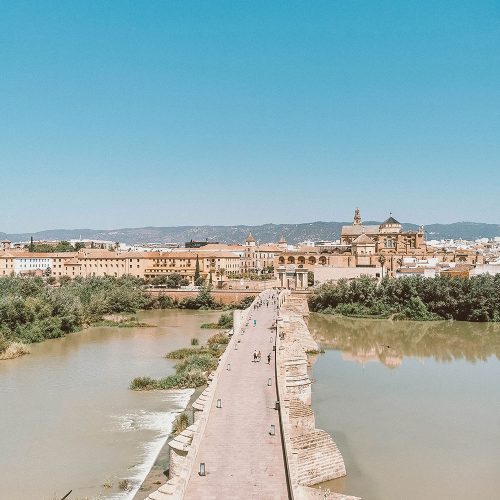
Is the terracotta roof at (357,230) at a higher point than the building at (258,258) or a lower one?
higher

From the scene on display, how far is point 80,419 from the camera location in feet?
61.8

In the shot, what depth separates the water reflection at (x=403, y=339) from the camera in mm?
30812

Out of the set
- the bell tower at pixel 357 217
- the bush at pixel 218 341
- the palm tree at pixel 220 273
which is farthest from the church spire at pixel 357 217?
the bush at pixel 218 341

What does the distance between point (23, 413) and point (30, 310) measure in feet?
57.1

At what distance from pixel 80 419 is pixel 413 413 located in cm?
1038

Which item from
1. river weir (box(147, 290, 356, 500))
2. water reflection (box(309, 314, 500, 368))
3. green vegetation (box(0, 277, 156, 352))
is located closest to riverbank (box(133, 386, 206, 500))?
river weir (box(147, 290, 356, 500))

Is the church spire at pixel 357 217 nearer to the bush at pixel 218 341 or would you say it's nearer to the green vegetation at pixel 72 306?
the green vegetation at pixel 72 306

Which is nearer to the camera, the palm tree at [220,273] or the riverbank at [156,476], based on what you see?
the riverbank at [156,476]

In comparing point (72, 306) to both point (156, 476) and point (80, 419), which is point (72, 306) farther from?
point (156, 476)

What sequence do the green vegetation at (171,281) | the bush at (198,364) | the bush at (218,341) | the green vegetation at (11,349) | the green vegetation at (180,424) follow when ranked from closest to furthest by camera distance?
the green vegetation at (180,424) < the bush at (198,364) < the green vegetation at (11,349) < the bush at (218,341) < the green vegetation at (171,281)

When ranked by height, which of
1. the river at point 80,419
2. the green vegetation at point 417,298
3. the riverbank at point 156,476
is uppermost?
the green vegetation at point 417,298

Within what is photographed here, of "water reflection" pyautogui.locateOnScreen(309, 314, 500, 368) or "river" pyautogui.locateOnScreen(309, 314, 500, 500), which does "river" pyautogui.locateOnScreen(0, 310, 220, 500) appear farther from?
"water reflection" pyautogui.locateOnScreen(309, 314, 500, 368)

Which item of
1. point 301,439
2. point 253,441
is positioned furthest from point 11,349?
point 253,441

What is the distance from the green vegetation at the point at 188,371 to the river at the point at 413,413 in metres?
4.48
